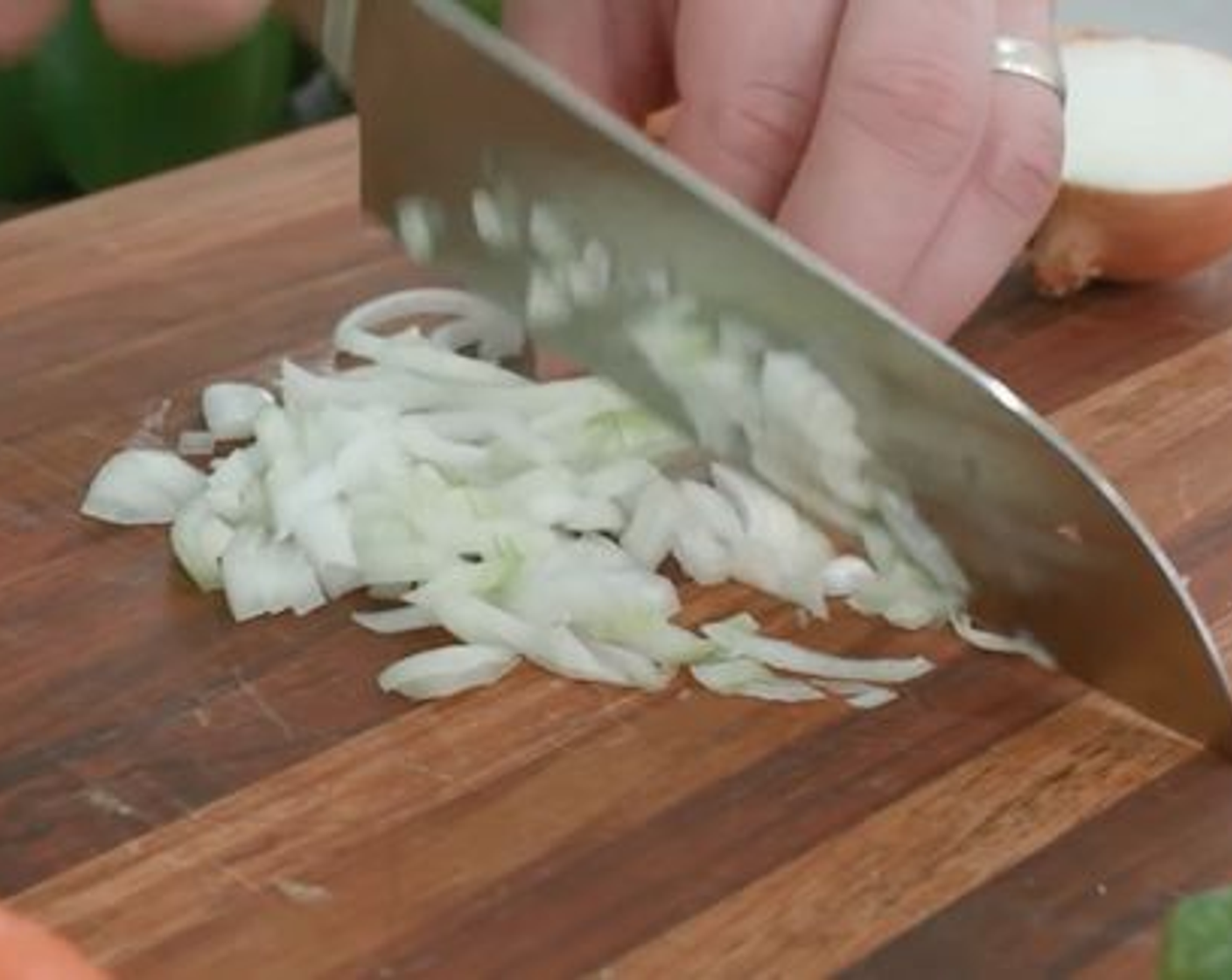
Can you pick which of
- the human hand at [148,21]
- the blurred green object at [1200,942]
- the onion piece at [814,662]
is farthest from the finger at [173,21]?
the blurred green object at [1200,942]

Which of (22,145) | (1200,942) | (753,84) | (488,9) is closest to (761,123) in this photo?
(753,84)

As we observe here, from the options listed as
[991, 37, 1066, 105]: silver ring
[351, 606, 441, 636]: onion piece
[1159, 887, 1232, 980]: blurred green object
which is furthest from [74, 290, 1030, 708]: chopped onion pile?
[1159, 887, 1232, 980]: blurred green object

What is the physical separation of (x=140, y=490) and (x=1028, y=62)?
463 millimetres

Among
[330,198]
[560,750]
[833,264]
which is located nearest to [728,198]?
[833,264]

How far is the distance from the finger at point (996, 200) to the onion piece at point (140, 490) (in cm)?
35

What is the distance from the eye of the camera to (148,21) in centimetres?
108

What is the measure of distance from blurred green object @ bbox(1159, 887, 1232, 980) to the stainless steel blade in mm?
309

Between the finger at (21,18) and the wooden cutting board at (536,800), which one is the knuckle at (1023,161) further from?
the finger at (21,18)

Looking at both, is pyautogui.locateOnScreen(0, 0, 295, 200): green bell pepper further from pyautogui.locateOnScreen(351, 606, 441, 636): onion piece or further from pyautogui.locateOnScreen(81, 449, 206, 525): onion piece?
pyautogui.locateOnScreen(351, 606, 441, 636): onion piece

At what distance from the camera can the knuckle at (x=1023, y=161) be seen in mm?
1202

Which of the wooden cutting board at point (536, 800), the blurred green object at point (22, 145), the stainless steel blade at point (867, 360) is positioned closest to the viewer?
the wooden cutting board at point (536, 800)

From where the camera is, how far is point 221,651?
43.1 inches

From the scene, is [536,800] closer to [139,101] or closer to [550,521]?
[550,521]

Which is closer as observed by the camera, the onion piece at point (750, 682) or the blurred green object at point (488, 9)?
the onion piece at point (750, 682)
